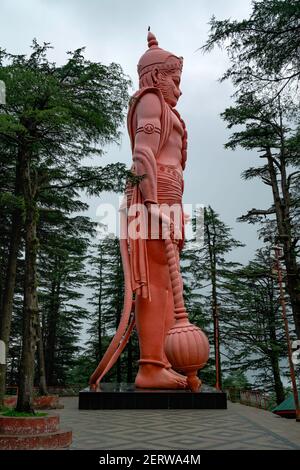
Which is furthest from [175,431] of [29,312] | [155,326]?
[155,326]

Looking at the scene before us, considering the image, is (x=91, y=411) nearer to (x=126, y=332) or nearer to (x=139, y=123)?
(x=126, y=332)

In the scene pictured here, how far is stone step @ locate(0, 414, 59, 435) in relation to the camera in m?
4.33

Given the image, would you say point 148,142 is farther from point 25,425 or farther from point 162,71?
point 25,425

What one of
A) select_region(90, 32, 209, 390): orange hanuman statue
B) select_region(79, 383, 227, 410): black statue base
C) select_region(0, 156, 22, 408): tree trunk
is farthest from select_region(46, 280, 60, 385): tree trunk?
select_region(79, 383, 227, 410): black statue base

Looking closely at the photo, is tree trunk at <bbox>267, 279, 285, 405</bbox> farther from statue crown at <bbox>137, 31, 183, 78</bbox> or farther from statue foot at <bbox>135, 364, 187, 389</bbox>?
statue crown at <bbox>137, 31, 183, 78</bbox>

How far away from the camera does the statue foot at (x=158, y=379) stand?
28.0ft

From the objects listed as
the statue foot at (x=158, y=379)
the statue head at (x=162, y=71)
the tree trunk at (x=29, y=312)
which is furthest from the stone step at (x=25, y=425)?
the statue head at (x=162, y=71)

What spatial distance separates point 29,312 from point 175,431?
2.38 metres

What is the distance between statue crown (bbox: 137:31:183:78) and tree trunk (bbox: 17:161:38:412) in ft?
19.5

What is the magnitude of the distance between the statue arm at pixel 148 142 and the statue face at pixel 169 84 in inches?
25.1

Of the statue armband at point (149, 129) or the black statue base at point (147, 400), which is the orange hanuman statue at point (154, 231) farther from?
the black statue base at point (147, 400)

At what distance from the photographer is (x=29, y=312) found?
5.03 m
